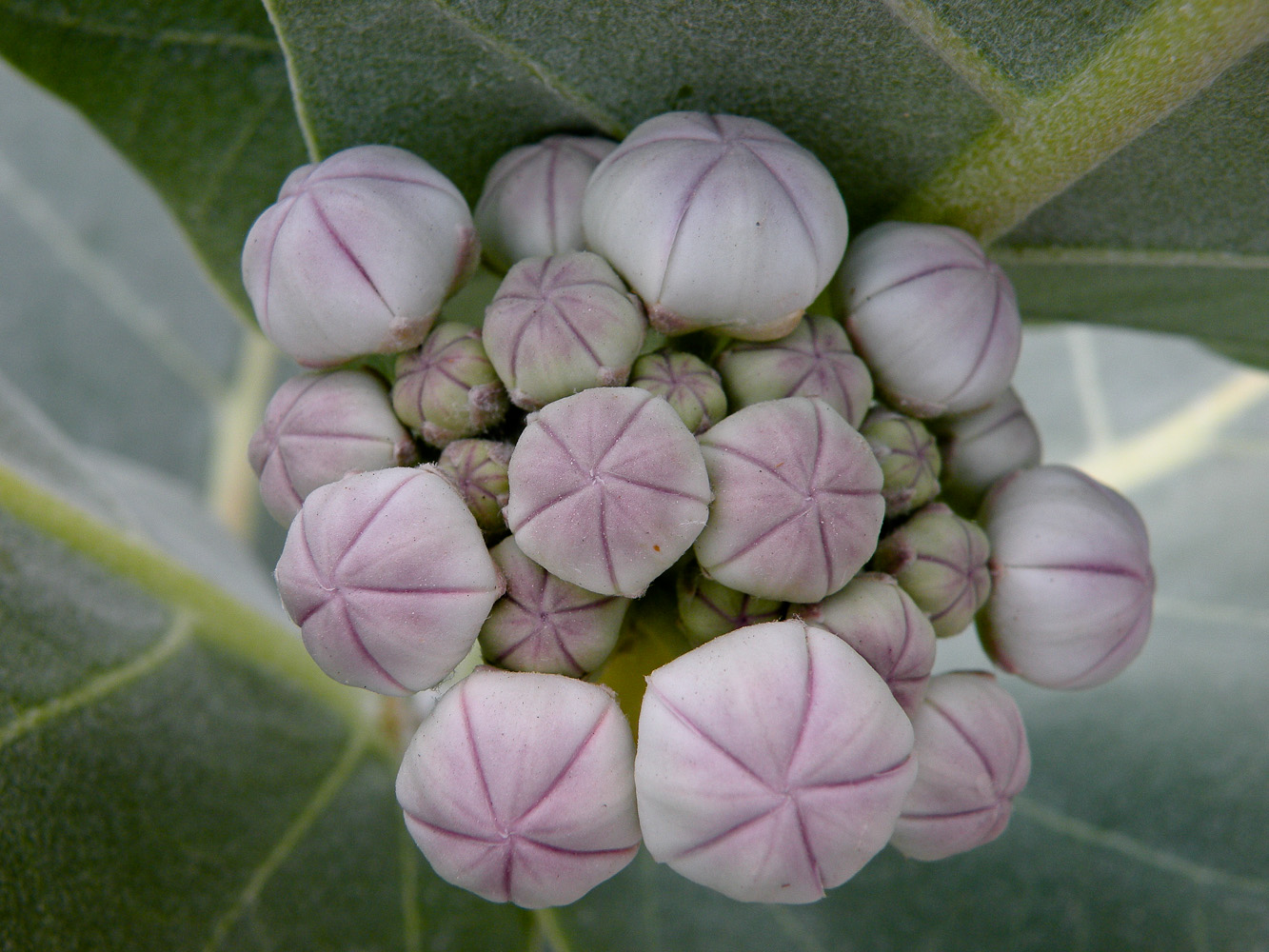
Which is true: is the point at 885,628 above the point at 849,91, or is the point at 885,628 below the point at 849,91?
below

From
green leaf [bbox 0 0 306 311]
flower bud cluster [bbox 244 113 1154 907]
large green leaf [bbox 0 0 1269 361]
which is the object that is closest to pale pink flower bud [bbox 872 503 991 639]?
flower bud cluster [bbox 244 113 1154 907]

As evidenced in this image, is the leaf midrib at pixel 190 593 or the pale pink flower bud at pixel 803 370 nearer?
the pale pink flower bud at pixel 803 370

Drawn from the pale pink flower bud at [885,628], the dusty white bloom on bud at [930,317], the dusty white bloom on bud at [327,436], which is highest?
the dusty white bloom on bud at [930,317]

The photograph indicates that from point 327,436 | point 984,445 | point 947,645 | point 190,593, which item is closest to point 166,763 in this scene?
point 190,593

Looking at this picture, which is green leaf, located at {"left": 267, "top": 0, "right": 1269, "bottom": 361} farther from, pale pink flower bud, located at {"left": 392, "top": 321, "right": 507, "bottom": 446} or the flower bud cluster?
pale pink flower bud, located at {"left": 392, "top": 321, "right": 507, "bottom": 446}

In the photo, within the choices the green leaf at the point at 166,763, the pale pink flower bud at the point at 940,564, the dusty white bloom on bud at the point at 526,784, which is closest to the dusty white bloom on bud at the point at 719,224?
the pale pink flower bud at the point at 940,564

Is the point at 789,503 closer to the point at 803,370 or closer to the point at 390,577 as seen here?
the point at 803,370

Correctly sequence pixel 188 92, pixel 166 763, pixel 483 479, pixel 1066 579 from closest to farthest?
pixel 483 479 < pixel 1066 579 < pixel 188 92 < pixel 166 763

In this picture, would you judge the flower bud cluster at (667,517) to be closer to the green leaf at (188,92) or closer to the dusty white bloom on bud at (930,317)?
the dusty white bloom on bud at (930,317)
